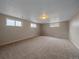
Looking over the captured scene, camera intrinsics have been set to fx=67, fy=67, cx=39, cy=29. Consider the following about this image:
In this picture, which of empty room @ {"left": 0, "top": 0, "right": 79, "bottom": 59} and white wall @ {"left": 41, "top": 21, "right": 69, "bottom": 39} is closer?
empty room @ {"left": 0, "top": 0, "right": 79, "bottom": 59}

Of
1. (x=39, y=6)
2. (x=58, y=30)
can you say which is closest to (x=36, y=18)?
(x=39, y=6)

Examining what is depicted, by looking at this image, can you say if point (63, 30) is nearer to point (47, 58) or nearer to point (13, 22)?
point (13, 22)

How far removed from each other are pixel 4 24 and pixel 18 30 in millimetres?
1597

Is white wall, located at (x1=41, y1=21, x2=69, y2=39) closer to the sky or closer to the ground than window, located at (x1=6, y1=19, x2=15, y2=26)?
closer to the ground

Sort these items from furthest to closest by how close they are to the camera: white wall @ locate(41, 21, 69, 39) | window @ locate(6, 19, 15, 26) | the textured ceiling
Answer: white wall @ locate(41, 21, 69, 39) < window @ locate(6, 19, 15, 26) < the textured ceiling

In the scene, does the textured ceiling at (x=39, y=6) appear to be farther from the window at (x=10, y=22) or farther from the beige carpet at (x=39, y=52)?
the beige carpet at (x=39, y=52)

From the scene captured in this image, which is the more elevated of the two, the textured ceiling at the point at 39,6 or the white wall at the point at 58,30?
the textured ceiling at the point at 39,6

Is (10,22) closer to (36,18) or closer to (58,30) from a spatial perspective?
(36,18)

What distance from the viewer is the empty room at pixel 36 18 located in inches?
107


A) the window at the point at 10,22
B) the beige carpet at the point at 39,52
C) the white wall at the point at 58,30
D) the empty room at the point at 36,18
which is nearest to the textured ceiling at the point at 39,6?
the empty room at the point at 36,18

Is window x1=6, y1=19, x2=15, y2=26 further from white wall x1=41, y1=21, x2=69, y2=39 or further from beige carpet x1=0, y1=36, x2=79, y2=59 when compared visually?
white wall x1=41, y1=21, x2=69, y2=39

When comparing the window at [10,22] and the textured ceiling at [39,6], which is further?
the window at [10,22]

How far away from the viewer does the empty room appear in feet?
8.89

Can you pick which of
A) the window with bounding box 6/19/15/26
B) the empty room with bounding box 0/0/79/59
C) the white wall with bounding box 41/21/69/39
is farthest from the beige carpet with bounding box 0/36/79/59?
the white wall with bounding box 41/21/69/39
